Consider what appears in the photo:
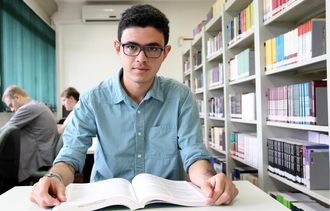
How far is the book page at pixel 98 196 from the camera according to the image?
732 millimetres

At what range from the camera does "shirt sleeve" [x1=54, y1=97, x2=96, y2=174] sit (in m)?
1.12

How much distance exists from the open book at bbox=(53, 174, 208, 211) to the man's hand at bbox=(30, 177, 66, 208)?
0.03m

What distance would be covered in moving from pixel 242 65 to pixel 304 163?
1.14m

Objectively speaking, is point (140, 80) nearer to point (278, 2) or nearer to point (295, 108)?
point (295, 108)

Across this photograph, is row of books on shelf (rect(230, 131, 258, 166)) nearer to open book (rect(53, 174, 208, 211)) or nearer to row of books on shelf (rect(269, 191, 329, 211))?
row of books on shelf (rect(269, 191, 329, 211))

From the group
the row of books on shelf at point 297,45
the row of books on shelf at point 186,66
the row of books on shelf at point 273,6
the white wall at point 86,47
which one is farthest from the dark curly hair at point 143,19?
the white wall at point 86,47

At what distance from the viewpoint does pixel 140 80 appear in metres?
1.23

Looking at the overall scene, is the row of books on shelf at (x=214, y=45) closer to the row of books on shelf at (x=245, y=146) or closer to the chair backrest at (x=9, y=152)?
the row of books on shelf at (x=245, y=146)

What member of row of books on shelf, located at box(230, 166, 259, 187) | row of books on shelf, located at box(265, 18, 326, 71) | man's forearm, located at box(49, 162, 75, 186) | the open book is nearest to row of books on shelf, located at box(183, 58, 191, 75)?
row of books on shelf, located at box(230, 166, 259, 187)

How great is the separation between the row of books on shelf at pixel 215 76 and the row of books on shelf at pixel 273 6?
1047 mm

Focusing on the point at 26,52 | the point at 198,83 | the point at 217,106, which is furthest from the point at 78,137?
the point at 26,52

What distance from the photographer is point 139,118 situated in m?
1.30

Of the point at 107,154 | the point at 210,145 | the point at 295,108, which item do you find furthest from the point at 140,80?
the point at 210,145

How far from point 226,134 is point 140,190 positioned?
2.11 metres
